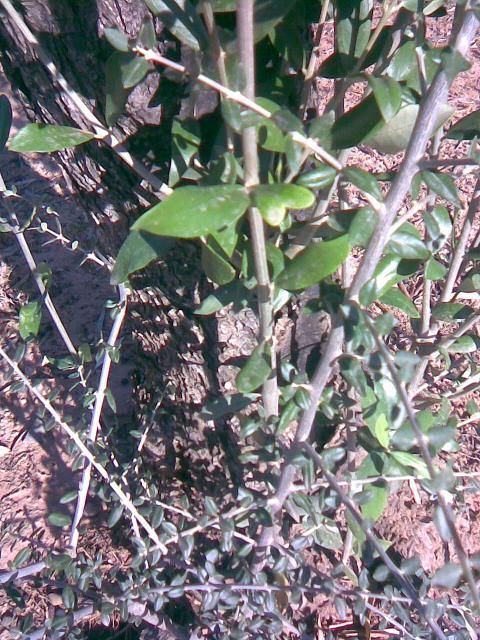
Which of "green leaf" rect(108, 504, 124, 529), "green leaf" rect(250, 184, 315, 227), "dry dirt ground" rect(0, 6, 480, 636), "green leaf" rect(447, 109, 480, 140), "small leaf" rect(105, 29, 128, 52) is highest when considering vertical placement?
"small leaf" rect(105, 29, 128, 52)

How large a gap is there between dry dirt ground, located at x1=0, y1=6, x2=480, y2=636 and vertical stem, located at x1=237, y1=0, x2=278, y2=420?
0.37 meters

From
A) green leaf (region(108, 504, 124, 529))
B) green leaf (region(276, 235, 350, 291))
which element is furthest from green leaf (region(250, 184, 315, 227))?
green leaf (region(108, 504, 124, 529))

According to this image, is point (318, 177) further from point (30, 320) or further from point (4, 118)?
point (30, 320)

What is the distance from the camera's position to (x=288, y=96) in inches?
42.9

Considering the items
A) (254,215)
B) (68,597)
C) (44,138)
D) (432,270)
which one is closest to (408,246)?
(254,215)

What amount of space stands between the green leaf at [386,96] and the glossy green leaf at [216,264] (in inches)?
11.4

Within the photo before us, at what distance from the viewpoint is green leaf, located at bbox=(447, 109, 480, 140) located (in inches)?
42.0

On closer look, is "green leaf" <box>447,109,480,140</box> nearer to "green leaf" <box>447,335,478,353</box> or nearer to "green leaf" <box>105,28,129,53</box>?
"green leaf" <box>447,335,478,353</box>

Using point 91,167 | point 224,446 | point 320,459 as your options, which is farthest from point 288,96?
point 224,446

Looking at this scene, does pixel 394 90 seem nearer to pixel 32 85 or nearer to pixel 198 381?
pixel 32 85

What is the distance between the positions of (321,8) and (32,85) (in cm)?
52

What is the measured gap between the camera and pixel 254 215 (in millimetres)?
879

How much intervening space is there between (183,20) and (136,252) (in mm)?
304

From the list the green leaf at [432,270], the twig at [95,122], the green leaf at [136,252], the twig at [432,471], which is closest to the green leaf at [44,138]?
the twig at [95,122]
